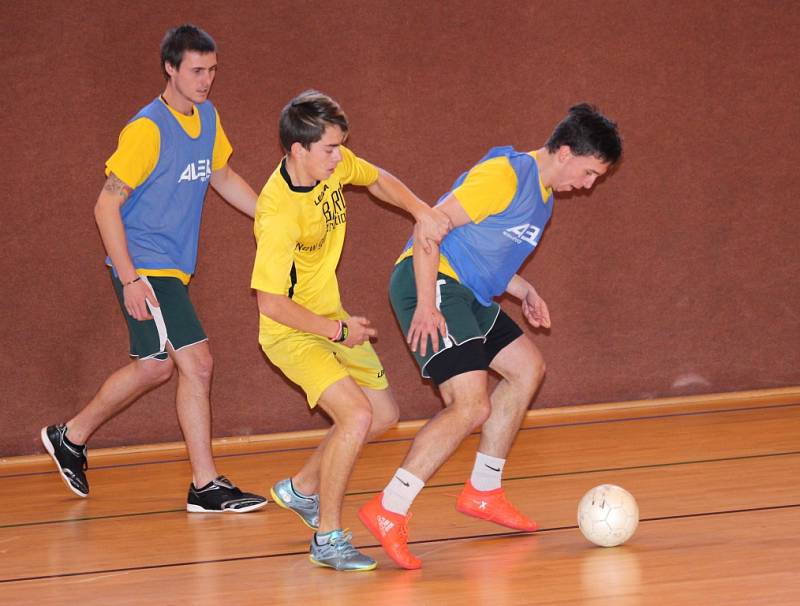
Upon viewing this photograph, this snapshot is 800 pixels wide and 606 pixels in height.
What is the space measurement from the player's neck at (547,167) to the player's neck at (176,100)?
1608 mm

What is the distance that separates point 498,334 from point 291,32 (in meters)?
2.74

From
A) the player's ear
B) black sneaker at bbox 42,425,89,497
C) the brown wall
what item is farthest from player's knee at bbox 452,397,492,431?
the brown wall

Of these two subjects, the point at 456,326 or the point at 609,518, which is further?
the point at 456,326

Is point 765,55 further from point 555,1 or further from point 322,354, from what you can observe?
point 322,354

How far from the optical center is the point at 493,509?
11.9 feet

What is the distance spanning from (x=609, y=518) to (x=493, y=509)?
49 centimetres

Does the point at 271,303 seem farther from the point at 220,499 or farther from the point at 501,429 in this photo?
the point at 220,499

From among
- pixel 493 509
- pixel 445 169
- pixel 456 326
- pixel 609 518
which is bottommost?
pixel 609 518

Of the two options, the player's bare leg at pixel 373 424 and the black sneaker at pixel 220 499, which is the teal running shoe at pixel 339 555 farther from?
the black sneaker at pixel 220 499

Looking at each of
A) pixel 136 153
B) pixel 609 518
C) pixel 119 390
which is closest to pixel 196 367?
pixel 119 390

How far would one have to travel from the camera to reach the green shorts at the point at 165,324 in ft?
14.0

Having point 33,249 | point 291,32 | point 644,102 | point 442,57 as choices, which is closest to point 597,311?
point 644,102

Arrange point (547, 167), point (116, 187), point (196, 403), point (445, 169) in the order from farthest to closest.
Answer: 1. point (445, 169)
2. point (196, 403)
3. point (116, 187)
4. point (547, 167)

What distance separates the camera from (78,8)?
220 inches
